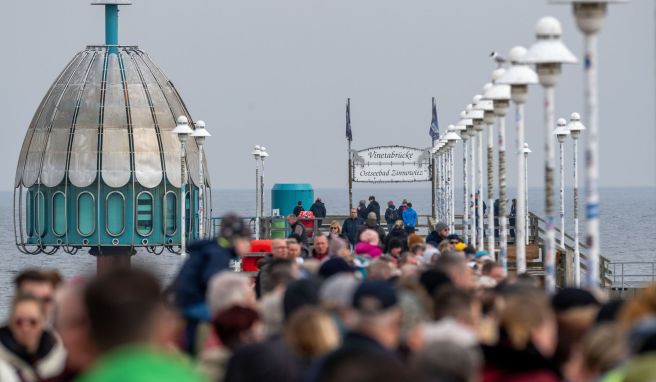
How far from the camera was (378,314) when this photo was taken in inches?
395

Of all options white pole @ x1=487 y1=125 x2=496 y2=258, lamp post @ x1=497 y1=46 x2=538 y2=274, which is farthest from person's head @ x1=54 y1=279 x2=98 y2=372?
white pole @ x1=487 y1=125 x2=496 y2=258

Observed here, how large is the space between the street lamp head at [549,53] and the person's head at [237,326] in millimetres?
8325

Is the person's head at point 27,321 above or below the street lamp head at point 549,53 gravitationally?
below

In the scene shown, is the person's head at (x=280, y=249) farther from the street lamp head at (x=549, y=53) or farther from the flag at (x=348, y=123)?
the flag at (x=348, y=123)

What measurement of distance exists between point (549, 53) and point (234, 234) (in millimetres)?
5807

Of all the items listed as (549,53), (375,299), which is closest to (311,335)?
(375,299)

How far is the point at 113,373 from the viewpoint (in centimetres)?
587

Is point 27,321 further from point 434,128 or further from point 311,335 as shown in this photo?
point 434,128

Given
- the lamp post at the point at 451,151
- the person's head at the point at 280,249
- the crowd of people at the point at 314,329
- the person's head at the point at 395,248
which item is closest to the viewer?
the crowd of people at the point at 314,329

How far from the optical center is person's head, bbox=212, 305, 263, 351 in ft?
38.8

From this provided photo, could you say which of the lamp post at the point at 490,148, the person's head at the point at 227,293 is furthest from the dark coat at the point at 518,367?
the lamp post at the point at 490,148

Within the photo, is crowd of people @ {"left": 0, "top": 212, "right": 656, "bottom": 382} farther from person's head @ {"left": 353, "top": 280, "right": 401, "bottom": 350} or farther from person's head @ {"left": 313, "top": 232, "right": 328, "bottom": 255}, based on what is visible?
person's head @ {"left": 313, "top": 232, "right": 328, "bottom": 255}

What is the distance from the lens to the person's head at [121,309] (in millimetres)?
6066

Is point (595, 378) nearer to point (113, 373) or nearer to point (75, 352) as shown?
point (75, 352)
